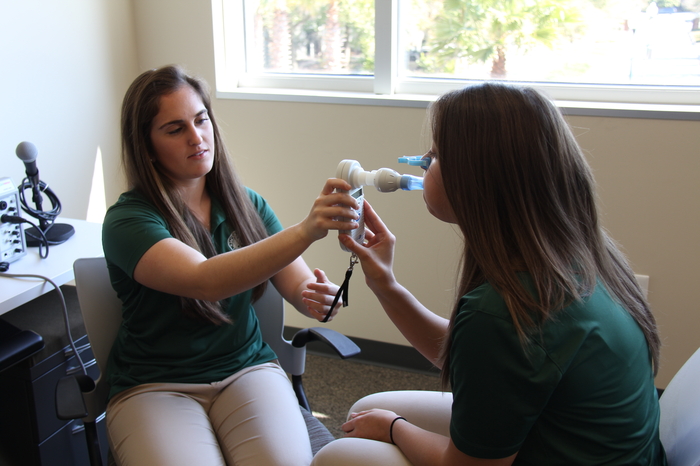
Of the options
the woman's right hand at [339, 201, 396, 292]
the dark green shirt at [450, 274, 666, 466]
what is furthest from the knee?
the woman's right hand at [339, 201, 396, 292]

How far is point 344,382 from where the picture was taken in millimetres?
2455

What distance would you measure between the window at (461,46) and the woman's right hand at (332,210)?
48.0 inches

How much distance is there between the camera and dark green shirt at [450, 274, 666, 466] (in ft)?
2.80

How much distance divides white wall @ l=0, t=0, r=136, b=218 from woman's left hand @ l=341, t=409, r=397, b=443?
1411mm

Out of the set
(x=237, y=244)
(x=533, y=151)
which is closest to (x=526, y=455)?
(x=533, y=151)

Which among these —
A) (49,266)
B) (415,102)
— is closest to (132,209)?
(49,266)

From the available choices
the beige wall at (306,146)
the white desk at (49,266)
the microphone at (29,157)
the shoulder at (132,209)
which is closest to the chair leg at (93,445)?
the white desk at (49,266)

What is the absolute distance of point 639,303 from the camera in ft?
3.34

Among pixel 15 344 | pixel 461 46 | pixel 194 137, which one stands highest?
pixel 461 46

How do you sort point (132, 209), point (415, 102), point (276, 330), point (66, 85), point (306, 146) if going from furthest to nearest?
point (306, 146) → point (66, 85) → point (415, 102) → point (276, 330) → point (132, 209)

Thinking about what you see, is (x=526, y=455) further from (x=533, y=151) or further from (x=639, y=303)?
(x=533, y=151)

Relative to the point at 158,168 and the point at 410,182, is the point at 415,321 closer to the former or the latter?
the point at 410,182

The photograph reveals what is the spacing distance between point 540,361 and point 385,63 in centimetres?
170

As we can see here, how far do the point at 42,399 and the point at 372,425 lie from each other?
948mm
